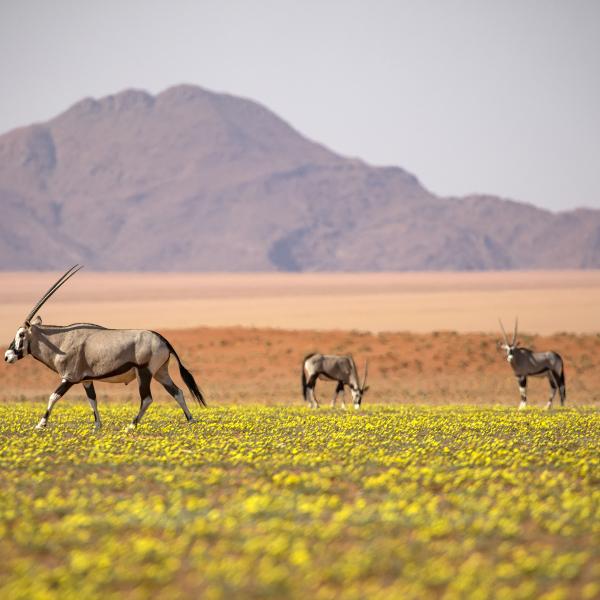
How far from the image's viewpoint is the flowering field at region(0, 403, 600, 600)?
35.8ft

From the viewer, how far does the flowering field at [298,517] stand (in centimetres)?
1091

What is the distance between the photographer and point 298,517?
13914 millimetres

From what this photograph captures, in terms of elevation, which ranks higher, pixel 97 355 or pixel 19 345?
pixel 19 345

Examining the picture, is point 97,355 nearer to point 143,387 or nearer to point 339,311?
point 143,387

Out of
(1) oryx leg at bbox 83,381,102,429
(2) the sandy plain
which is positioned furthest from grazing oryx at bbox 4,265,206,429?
(2) the sandy plain

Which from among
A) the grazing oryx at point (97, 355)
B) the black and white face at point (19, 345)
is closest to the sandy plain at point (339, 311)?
the black and white face at point (19, 345)

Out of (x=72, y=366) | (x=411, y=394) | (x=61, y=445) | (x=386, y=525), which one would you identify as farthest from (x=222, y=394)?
(x=386, y=525)

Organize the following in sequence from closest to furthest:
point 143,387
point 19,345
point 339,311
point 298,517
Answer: point 298,517 < point 143,387 < point 19,345 < point 339,311

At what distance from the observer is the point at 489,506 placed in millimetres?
14914

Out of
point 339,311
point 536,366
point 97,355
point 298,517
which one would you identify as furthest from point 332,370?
point 339,311

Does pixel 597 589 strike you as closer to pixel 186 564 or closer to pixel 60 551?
pixel 186 564

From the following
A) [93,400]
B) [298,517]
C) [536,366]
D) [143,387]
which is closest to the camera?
[298,517]

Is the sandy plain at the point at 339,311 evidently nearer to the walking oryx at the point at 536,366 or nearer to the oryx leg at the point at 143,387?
the walking oryx at the point at 536,366

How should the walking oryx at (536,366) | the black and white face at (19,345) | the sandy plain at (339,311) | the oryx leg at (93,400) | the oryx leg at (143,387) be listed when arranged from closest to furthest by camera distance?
1. the oryx leg at (143,387)
2. the oryx leg at (93,400)
3. the black and white face at (19,345)
4. the walking oryx at (536,366)
5. the sandy plain at (339,311)
